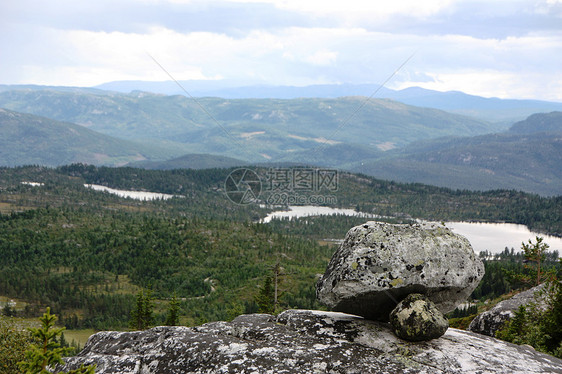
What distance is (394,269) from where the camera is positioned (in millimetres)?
19938

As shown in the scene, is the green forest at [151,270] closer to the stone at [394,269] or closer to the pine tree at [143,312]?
the pine tree at [143,312]

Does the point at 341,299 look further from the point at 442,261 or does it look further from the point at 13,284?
the point at 13,284

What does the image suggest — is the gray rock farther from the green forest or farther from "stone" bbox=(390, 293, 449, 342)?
the green forest

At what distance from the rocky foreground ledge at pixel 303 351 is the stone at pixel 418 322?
407 mm

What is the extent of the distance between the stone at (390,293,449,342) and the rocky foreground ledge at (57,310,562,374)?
1.33 ft

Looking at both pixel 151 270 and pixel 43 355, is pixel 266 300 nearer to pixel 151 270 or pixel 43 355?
pixel 43 355

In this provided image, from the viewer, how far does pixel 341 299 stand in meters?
20.8

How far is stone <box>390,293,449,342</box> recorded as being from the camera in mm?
19156

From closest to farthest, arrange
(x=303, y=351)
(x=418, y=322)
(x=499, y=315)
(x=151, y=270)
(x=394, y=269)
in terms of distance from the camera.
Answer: (x=303, y=351) → (x=418, y=322) → (x=394, y=269) → (x=499, y=315) → (x=151, y=270)

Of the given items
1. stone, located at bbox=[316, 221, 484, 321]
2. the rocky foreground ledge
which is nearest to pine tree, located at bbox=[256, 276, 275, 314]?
the rocky foreground ledge

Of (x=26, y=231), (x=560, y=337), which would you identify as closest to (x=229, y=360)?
(x=560, y=337)

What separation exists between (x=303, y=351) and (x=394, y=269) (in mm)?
5350

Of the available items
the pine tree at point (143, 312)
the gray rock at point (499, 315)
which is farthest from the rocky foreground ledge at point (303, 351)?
the pine tree at point (143, 312)

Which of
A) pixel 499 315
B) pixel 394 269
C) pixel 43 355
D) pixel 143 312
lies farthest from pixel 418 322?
pixel 143 312
